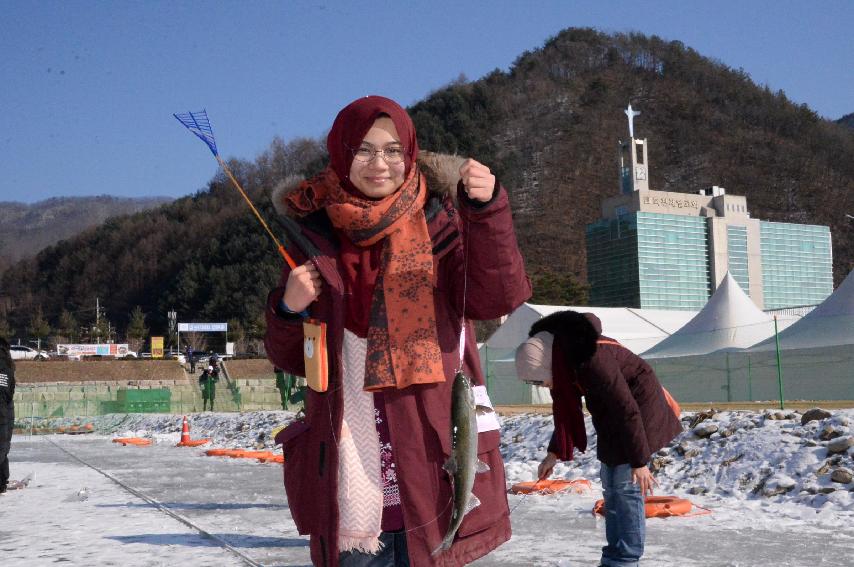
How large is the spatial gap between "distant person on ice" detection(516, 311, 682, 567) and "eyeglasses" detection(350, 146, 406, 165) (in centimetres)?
230

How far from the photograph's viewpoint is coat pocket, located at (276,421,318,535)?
8.45 ft

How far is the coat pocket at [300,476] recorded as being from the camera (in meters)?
2.57

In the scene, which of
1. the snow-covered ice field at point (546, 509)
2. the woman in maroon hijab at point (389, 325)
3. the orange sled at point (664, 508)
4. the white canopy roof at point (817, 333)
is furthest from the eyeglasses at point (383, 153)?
the white canopy roof at point (817, 333)

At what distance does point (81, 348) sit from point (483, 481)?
83.7 meters

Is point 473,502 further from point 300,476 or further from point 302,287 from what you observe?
point 302,287

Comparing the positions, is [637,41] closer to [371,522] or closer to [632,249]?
[632,249]

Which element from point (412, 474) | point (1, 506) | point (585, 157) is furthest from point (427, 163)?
point (585, 157)

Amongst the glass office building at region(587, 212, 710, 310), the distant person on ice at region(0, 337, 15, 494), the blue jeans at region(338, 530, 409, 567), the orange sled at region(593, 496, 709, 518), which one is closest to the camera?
the blue jeans at region(338, 530, 409, 567)

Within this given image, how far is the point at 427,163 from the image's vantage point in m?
2.64

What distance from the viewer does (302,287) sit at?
2.49 metres

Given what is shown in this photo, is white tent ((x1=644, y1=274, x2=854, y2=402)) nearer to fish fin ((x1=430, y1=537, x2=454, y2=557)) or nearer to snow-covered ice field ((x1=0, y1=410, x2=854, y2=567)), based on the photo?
snow-covered ice field ((x1=0, y1=410, x2=854, y2=567))

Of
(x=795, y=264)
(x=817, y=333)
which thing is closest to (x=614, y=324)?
(x=817, y=333)

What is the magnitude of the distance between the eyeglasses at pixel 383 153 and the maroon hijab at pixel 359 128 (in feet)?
0.05

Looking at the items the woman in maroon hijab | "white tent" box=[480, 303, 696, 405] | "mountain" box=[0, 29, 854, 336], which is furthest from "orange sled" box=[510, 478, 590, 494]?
"mountain" box=[0, 29, 854, 336]
